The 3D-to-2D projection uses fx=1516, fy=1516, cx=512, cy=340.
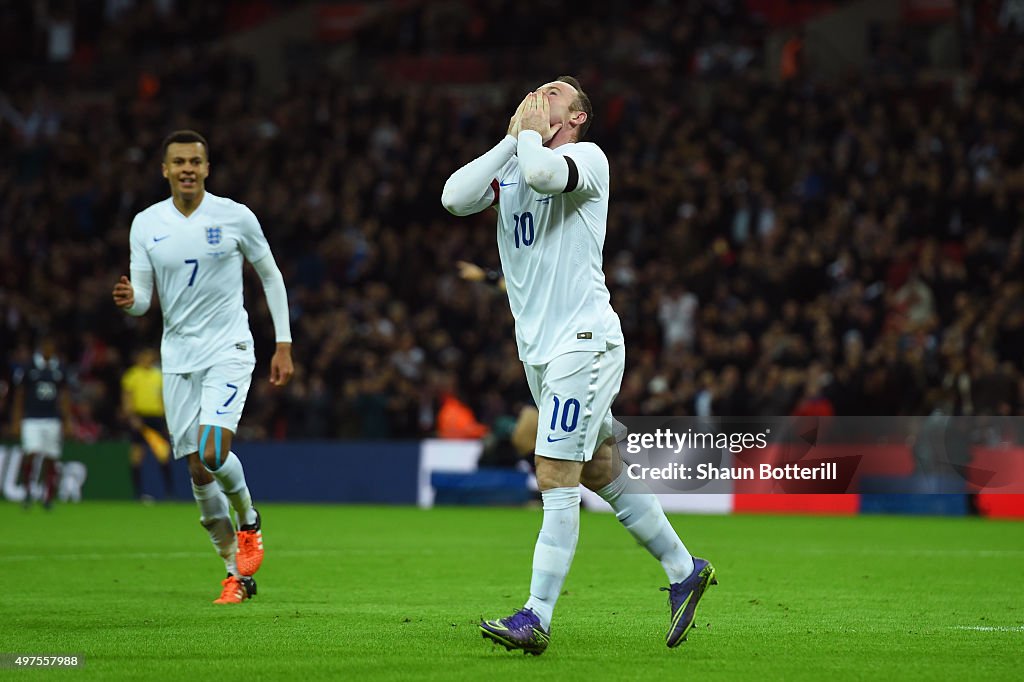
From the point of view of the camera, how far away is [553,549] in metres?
7.07

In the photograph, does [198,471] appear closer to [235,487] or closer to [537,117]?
[235,487]

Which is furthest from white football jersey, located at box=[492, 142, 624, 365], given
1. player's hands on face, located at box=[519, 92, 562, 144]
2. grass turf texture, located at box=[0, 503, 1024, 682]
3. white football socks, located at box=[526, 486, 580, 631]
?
grass turf texture, located at box=[0, 503, 1024, 682]

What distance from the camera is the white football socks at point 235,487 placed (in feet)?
31.5

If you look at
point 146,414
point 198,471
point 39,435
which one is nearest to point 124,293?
point 198,471

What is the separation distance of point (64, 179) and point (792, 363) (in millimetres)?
17064

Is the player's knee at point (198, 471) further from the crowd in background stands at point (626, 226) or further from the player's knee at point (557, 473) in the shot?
the crowd in background stands at point (626, 226)

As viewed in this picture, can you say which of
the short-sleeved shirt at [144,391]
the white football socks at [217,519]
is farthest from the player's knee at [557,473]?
the short-sleeved shirt at [144,391]

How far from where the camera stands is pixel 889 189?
78.0ft

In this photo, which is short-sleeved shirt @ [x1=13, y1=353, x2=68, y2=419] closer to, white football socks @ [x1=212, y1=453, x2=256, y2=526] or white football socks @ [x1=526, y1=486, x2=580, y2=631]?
white football socks @ [x1=212, y1=453, x2=256, y2=526]

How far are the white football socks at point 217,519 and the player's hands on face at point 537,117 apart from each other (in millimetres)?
3867

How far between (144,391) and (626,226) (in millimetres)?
8358

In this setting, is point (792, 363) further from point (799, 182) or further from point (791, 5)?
point (791, 5)

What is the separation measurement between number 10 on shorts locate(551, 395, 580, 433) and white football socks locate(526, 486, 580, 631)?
0.97 feet

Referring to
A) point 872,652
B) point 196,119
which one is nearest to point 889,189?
point 196,119
